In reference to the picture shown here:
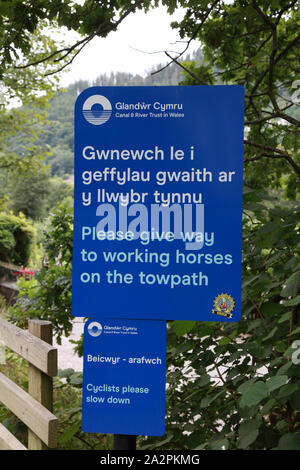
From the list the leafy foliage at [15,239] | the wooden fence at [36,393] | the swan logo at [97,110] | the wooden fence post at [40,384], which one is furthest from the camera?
the leafy foliage at [15,239]

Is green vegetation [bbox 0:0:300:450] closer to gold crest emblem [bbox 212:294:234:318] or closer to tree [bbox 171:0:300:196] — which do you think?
tree [bbox 171:0:300:196]

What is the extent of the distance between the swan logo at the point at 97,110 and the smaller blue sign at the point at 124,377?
767mm

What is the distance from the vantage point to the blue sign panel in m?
1.82

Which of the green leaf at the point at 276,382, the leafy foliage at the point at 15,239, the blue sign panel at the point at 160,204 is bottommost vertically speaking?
the green leaf at the point at 276,382

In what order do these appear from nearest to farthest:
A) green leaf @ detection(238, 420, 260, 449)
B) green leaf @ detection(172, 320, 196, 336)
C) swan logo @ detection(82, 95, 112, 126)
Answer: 1. green leaf @ detection(238, 420, 260, 449)
2. swan logo @ detection(82, 95, 112, 126)
3. green leaf @ detection(172, 320, 196, 336)

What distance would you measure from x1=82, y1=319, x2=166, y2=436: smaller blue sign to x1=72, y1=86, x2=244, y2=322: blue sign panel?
0.21 feet

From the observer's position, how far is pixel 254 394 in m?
1.41

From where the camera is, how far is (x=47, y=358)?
258cm

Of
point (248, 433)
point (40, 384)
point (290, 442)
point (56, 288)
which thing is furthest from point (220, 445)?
point (56, 288)

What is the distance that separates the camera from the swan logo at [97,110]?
1.92m

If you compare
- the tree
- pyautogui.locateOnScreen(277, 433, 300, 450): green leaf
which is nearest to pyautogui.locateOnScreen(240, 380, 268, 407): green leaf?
pyautogui.locateOnScreen(277, 433, 300, 450): green leaf

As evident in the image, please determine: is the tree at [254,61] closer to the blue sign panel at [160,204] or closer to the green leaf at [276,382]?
the blue sign panel at [160,204]

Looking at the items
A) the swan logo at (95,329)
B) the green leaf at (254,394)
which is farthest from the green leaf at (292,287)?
the swan logo at (95,329)

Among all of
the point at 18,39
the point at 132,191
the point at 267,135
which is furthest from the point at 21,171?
the point at 132,191
